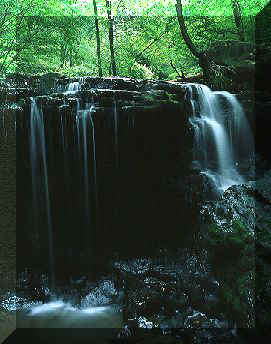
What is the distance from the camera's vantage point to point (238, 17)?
934 cm

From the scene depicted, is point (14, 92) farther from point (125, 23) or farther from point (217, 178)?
point (125, 23)

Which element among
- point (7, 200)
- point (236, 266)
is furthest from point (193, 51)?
point (7, 200)

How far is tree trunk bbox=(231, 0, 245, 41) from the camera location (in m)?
9.11

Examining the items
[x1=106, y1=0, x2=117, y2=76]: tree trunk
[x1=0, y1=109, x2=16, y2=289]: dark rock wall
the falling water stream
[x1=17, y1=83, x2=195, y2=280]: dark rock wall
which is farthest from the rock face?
[x1=106, y1=0, x2=117, y2=76]: tree trunk

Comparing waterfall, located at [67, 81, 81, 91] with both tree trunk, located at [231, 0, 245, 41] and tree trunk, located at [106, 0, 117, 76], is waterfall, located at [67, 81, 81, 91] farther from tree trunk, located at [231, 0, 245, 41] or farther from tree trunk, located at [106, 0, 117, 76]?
tree trunk, located at [231, 0, 245, 41]

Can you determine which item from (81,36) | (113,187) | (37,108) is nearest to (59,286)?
(113,187)

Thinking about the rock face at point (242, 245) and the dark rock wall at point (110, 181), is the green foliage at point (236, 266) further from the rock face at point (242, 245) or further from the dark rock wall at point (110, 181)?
the dark rock wall at point (110, 181)

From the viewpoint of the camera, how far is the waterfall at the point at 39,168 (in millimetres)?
6082

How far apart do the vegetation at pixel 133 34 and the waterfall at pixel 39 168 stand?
1716mm

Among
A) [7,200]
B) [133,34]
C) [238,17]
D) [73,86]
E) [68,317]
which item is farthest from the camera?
[133,34]

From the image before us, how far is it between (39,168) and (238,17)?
689cm

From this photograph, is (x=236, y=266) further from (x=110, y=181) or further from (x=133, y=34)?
(x=133, y=34)

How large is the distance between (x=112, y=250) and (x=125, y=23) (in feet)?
25.4

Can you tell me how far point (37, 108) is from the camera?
239 inches
